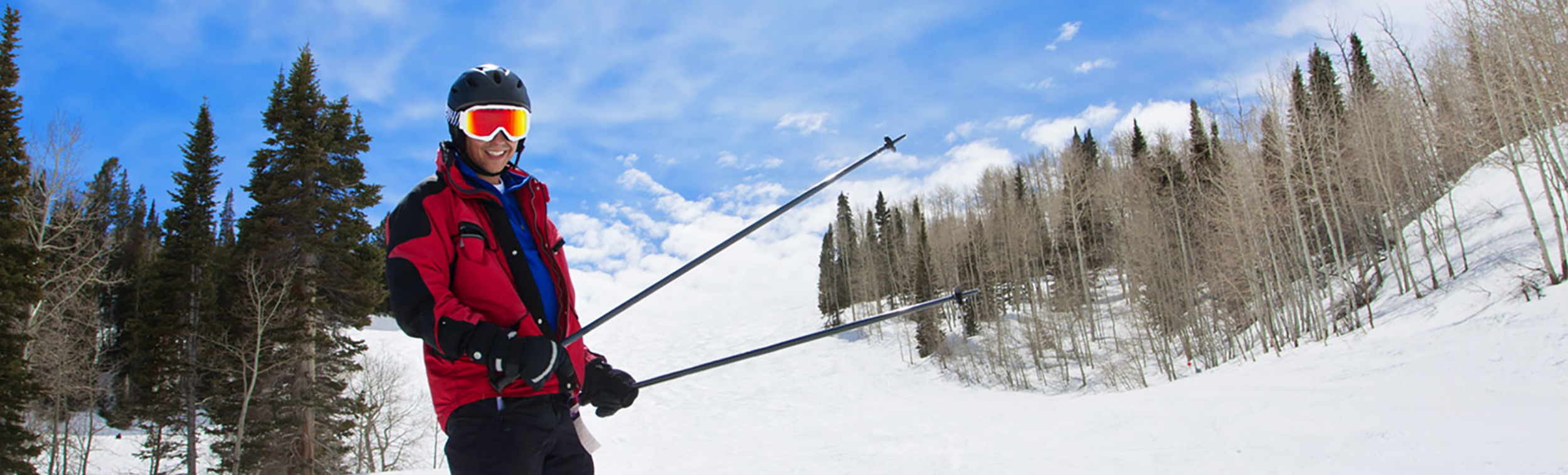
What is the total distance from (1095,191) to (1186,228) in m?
5.96

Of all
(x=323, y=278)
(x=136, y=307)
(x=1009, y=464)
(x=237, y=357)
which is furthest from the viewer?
(x=136, y=307)

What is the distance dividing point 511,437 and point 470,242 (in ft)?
1.81

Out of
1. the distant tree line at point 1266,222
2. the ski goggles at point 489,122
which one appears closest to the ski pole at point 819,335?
the ski goggles at point 489,122

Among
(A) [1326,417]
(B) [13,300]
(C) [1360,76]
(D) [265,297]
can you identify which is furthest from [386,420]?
(C) [1360,76]

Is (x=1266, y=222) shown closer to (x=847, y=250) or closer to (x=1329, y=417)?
(x=1329, y=417)

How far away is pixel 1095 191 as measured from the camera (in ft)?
118

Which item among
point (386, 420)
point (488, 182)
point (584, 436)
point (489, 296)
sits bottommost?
point (386, 420)

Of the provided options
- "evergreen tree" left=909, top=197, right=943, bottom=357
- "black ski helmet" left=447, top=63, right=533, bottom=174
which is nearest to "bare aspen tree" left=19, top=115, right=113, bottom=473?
"black ski helmet" left=447, top=63, right=533, bottom=174

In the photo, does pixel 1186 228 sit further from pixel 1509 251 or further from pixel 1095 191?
pixel 1509 251

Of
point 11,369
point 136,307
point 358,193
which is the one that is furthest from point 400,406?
point 11,369

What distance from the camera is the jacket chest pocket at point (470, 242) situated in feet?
6.34

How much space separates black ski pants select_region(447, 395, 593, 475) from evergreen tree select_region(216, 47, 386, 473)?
15324 mm

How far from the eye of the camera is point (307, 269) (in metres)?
14.7

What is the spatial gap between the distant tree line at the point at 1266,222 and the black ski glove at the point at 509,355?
1555 cm
